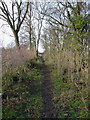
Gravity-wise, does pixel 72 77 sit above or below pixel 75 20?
below

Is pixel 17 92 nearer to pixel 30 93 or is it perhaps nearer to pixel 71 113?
pixel 30 93

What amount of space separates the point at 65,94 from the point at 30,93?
1.47 meters

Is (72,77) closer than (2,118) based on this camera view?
No

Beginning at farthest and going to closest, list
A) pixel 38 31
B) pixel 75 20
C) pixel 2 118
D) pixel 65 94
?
1. pixel 38 31
2. pixel 75 20
3. pixel 65 94
4. pixel 2 118

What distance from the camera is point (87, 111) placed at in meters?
4.64

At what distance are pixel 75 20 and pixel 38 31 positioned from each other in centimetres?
1809

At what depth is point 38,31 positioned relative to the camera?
88.7 feet

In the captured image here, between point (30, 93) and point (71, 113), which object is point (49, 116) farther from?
point (30, 93)

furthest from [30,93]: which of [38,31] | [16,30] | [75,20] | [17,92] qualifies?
[38,31]

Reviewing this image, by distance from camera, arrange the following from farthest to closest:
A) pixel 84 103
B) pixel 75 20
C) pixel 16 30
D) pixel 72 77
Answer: pixel 16 30
pixel 75 20
pixel 72 77
pixel 84 103

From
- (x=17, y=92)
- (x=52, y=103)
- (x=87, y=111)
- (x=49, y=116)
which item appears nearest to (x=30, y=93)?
(x=17, y=92)

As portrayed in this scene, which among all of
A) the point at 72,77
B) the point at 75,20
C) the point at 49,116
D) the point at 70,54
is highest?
the point at 75,20

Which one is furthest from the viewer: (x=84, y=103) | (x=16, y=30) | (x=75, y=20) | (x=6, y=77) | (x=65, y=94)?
(x=16, y=30)

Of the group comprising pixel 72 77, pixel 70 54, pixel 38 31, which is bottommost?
pixel 72 77
